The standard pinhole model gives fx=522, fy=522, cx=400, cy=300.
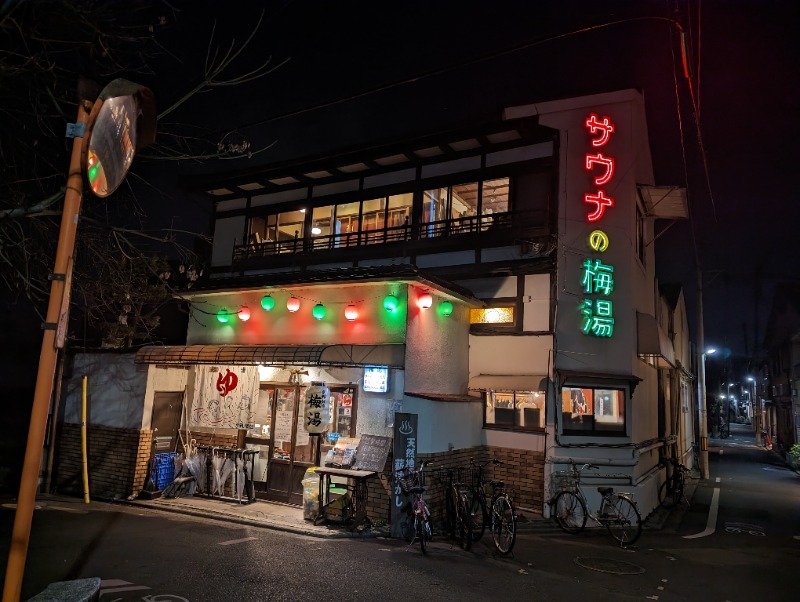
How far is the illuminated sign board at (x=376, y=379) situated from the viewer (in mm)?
12336

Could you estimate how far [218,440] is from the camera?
14953mm

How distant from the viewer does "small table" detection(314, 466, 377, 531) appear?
11.4m

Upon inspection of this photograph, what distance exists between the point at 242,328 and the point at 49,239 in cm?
686

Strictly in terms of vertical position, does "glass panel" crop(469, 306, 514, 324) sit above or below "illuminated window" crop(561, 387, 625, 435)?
above

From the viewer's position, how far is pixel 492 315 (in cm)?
1539

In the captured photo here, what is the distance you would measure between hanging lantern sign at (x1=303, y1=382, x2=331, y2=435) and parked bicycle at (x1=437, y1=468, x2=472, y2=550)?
2.98 metres

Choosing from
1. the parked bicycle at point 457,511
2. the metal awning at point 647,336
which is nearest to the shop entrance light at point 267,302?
the parked bicycle at point 457,511


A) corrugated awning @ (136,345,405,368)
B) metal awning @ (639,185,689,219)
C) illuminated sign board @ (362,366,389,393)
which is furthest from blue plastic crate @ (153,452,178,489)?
metal awning @ (639,185,689,219)

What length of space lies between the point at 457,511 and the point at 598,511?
13.2ft

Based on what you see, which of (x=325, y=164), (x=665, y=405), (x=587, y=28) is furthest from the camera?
(x=665, y=405)

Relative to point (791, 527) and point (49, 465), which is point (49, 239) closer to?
point (49, 465)

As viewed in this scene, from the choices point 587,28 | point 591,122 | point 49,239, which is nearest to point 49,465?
point 49,239

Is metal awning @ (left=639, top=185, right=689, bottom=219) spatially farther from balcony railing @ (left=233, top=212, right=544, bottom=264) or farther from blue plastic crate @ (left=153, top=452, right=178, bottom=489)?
blue plastic crate @ (left=153, top=452, right=178, bottom=489)

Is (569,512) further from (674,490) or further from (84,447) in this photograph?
(84,447)
